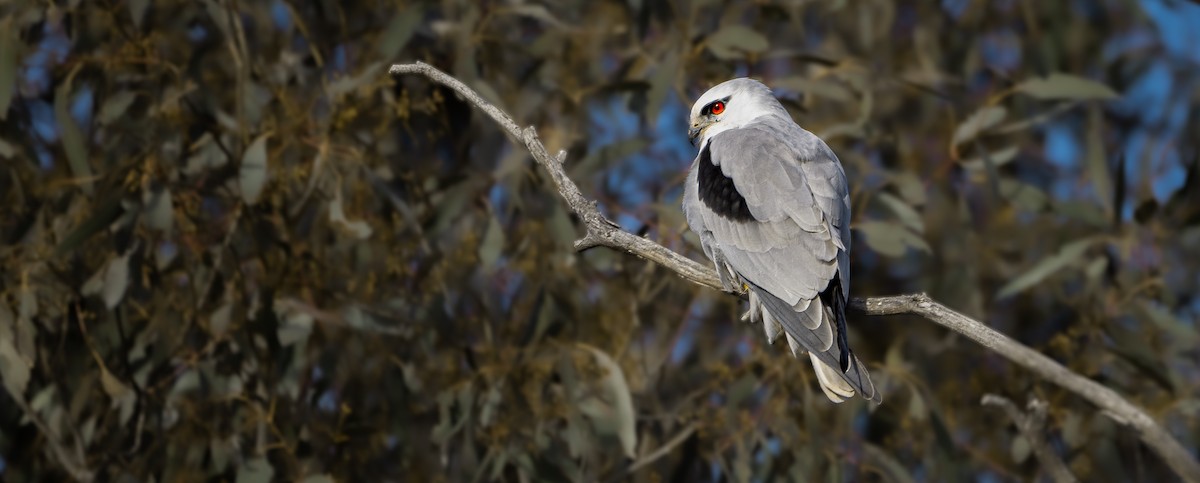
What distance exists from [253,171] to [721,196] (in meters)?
1.16

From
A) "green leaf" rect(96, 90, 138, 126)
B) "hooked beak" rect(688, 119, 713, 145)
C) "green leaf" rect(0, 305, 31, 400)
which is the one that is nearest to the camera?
A: "green leaf" rect(0, 305, 31, 400)

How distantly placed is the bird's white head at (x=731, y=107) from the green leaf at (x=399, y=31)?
0.88m

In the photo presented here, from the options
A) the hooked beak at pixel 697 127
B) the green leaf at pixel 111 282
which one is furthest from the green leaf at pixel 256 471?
the hooked beak at pixel 697 127

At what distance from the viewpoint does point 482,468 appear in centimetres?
359

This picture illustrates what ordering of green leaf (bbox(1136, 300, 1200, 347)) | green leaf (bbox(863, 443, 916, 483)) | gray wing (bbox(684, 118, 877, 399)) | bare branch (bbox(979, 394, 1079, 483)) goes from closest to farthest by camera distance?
gray wing (bbox(684, 118, 877, 399)) → bare branch (bbox(979, 394, 1079, 483)) → green leaf (bbox(863, 443, 916, 483)) → green leaf (bbox(1136, 300, 1200, 347))

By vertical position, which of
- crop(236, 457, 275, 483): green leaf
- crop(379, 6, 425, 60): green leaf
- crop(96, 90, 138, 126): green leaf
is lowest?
crop(236, 457, 275, 483): green leaf

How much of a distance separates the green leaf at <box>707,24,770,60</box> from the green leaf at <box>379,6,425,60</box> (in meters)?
0.80

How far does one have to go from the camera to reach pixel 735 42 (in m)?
3.97

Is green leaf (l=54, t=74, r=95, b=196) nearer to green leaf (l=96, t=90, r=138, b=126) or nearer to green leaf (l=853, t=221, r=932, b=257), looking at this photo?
green leaf (l=96, t=90, r=138, b=126)

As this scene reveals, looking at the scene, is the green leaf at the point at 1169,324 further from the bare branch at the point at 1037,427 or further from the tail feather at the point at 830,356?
the tail feather at the point at 830,356

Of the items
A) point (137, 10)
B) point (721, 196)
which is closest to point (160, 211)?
point (137, 10)

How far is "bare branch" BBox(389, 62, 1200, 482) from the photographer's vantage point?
2.56 metres

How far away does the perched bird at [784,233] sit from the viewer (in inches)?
104

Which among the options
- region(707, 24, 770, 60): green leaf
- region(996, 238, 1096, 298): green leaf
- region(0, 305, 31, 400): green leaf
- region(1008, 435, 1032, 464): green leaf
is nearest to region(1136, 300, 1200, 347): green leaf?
region(996, 238, 1096, 298): green leaf
